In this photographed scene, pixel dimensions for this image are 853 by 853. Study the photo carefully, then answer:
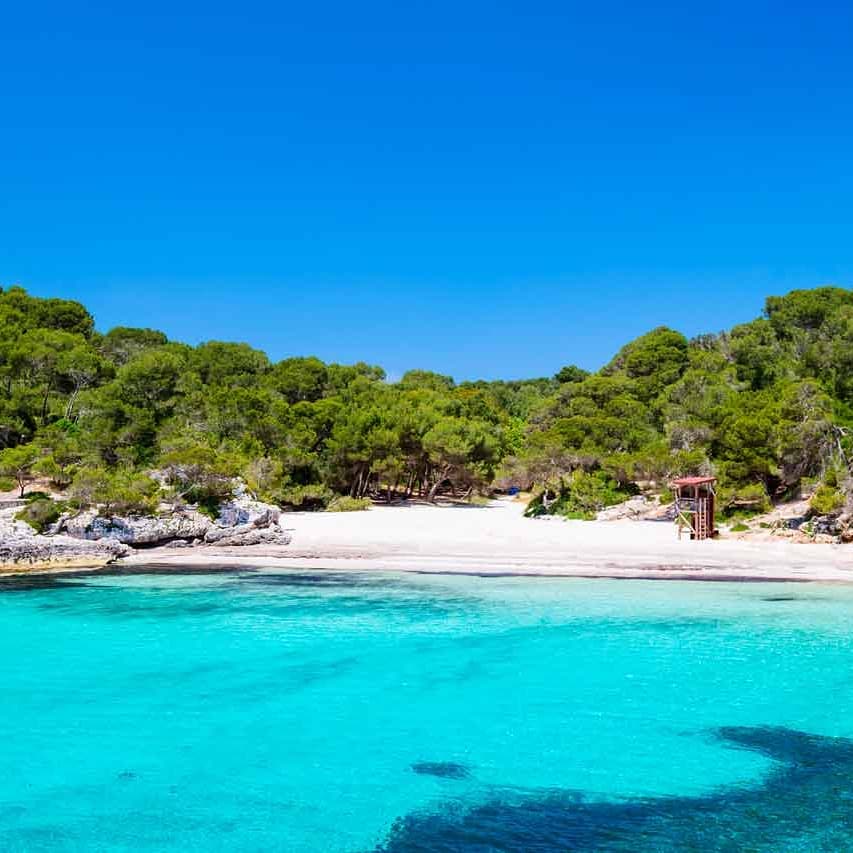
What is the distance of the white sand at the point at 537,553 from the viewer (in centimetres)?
2128

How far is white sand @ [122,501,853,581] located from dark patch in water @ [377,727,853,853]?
12235 millimetres

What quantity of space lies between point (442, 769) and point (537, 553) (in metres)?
14.8

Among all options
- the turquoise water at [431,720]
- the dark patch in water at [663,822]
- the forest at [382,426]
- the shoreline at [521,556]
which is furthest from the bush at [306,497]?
the dark patch in water at [663,822]

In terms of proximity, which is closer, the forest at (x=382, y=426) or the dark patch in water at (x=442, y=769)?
the dark patch in water at (x=442, y=769)

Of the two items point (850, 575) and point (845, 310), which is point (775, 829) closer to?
point (850, 575)

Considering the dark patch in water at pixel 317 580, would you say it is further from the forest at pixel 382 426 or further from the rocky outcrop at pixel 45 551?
the forest at pixel 382 426

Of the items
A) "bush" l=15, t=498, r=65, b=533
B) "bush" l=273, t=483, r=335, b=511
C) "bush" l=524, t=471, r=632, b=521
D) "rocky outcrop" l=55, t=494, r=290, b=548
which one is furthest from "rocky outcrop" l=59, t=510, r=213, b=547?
"bush" l=524, t=471, r=632, b=521

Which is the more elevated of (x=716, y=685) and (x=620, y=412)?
(x=620, y=412)

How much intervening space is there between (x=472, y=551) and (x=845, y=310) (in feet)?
101

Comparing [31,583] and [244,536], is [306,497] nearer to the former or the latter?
[244,536]

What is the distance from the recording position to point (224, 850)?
7.76 m

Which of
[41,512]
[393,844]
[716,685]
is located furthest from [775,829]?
[41,512]

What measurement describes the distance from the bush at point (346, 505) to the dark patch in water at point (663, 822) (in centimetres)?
3127

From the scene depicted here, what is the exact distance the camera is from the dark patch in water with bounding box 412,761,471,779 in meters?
9.60
